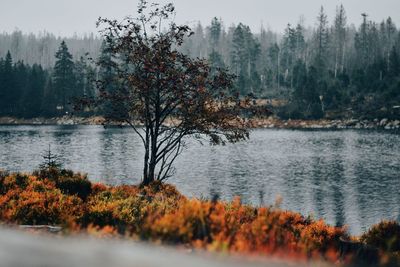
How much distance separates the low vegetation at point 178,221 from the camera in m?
4.41

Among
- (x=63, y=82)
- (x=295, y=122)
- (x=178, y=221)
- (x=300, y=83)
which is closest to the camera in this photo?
(x=178, y=221)

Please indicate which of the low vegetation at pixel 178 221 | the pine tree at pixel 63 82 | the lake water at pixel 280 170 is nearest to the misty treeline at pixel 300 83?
the pine tree at pixel 63 82

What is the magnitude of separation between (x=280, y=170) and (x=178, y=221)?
2953cm

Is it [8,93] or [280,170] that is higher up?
[8,93]

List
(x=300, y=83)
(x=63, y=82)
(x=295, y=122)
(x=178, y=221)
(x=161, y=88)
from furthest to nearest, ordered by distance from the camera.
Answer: (x=63, y=82) < (x=300, y=83) < (x=295, y=122) < (x=161, y=88) < (x=178, y=221)

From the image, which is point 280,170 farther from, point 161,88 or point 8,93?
point 8,93

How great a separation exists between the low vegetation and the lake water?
6.82 metres

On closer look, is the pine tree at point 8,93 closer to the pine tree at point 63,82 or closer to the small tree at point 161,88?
the pine tree at point 63,82

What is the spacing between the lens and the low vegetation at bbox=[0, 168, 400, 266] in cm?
441

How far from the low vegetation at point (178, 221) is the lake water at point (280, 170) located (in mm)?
6821

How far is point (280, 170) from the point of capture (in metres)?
33.5

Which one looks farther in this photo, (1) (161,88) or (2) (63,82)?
(2) (63,82)

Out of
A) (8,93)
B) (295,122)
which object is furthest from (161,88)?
(8,93)

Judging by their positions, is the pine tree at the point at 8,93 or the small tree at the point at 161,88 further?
the pine tree at the point at 8,93
